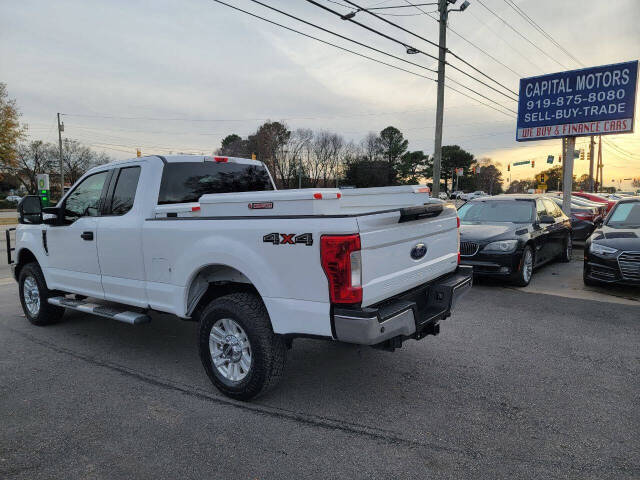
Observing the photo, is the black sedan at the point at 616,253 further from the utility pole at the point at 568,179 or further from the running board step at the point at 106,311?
the running board step at the point at 106,311

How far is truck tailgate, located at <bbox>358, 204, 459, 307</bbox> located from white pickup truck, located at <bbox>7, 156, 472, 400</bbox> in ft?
0.04

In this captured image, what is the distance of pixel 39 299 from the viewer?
218 inches

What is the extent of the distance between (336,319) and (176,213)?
188 centimetres

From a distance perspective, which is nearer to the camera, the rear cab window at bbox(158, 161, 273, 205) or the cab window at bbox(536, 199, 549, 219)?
the rear cab window at bbox(158, 161, 273, 205)

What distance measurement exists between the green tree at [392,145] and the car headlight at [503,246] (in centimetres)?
9063

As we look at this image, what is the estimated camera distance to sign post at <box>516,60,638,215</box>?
42.0 feet

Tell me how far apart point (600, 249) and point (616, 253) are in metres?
0.29

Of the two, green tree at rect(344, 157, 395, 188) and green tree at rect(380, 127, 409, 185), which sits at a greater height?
green tree at rect(380, 127, 409, 185)

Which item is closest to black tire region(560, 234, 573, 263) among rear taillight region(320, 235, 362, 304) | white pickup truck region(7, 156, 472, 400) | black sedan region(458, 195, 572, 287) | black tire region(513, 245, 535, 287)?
black sedan region(458, 195, 572, 287)

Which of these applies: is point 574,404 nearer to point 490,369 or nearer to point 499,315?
point 490,369

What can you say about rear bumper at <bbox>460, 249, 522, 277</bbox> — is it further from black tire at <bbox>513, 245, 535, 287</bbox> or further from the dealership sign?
the dealership sign

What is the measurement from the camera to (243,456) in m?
2.78

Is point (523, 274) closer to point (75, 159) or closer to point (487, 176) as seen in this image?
point (75, 159)

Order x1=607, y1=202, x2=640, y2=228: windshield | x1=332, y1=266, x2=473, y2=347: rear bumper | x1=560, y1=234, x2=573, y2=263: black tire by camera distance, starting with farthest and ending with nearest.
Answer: x1=560, y1=234, x2=573, y2=263: black tire, x1=607, y1=202, x2=640, y2=228: windshield, x1=332, y1=266, x2=473, y2=347: rear bumper
